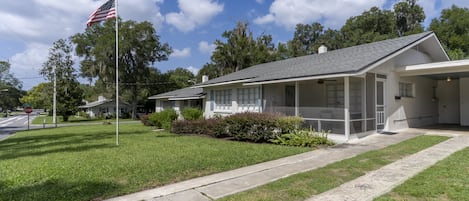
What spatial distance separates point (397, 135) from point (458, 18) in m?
32.4

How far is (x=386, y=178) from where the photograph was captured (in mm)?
5559

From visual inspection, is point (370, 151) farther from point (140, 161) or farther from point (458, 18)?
point (458, 18)

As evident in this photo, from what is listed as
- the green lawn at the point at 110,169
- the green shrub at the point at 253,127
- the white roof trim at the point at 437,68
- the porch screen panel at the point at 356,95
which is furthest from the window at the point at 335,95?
the green lawn at the point at 110,169

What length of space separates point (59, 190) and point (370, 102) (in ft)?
37.0

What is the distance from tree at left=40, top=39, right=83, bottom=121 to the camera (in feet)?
129

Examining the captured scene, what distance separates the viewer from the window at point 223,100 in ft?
60.4

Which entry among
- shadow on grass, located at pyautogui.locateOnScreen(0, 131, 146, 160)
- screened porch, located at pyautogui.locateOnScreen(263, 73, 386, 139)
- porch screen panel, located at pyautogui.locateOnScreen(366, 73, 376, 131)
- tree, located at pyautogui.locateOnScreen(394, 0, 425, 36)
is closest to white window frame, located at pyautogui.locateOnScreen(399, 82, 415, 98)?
screened porch, located at pyautogui.locateOnScreen(263, 73, 386, 139)

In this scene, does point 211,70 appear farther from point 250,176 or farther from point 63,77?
Result: point 250,176

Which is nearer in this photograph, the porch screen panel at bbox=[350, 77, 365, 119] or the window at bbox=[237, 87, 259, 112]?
the porch screen panel at bbox=[350, 77, 365, 119]

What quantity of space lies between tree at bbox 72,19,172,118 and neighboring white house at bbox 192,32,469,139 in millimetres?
28164

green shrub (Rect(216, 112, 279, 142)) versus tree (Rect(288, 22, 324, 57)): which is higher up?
tree (Rect(288, 22, 324, 57))

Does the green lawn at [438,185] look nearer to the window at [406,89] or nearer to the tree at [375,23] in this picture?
the window at [406,89]

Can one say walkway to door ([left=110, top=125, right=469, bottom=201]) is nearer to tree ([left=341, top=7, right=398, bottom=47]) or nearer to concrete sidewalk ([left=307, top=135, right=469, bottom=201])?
concrete sidewalk ([left=307, top=135, right=469, bottom=201])

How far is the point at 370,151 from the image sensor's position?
8445mm
